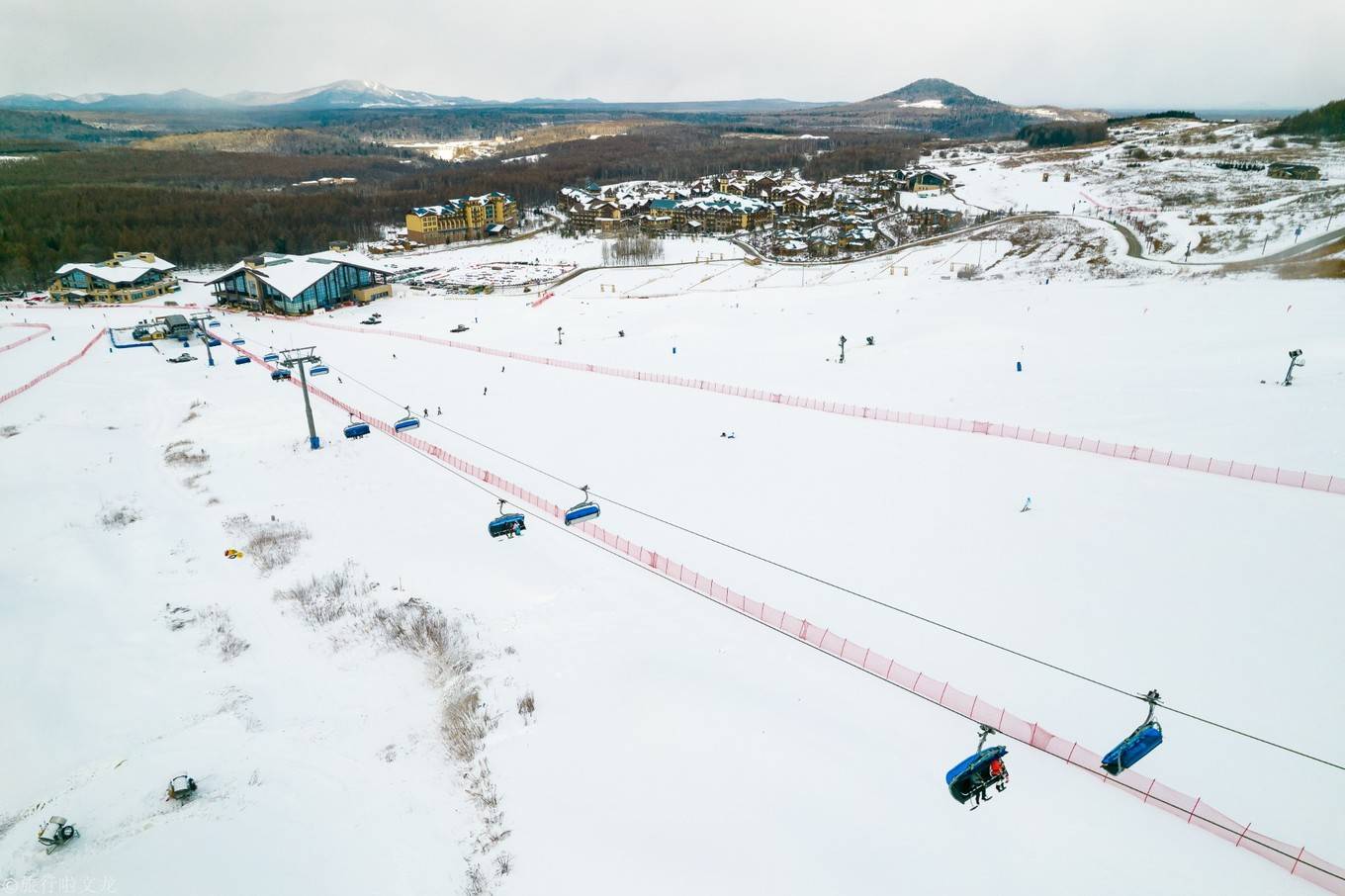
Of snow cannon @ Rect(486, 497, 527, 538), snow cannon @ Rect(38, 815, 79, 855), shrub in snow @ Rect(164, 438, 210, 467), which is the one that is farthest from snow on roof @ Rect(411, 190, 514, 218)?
snow cannon @ Rect(38, 815, 79, 855)

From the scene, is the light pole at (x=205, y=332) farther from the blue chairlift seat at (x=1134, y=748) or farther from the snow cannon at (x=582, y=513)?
the blue chairlift seat at (x=1134, y=748)

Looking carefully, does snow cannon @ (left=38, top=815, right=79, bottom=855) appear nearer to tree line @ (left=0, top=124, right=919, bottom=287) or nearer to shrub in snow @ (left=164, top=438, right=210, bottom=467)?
shrub in snow @ (left=164, top=438, right=210, bottom=467)

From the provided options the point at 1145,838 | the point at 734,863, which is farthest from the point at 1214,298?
the point at 734,863

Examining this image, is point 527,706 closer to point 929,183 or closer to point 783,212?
point 783,212

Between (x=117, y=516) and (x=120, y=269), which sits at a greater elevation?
(x=120, y=269)

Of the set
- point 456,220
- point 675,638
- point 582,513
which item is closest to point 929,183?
point 456,220

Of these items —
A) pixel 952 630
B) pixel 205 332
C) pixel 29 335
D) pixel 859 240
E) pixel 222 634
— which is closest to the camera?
pixel 952 630

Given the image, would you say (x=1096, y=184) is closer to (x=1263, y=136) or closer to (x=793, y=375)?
(x=1263, y=136)
